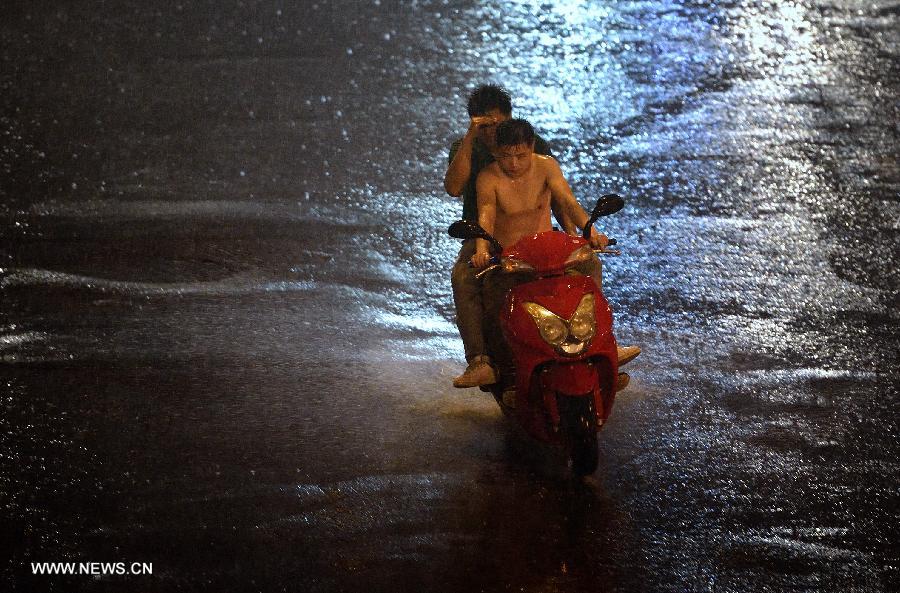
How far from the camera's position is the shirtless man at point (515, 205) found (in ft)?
19.3

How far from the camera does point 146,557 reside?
499cm

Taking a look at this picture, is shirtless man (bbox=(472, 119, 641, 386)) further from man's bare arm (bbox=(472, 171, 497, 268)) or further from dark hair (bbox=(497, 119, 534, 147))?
dark hair (bbox=(497, 119, 534, 147))

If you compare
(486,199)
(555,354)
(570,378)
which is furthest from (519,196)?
(570,378)

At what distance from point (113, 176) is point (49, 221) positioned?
87cm

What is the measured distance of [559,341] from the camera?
17.4 ft

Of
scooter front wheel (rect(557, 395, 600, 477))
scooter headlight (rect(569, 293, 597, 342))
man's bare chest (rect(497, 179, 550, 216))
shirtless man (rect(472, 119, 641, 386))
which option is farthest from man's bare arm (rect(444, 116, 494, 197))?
scooter front wheel (rect(557, 395, 600, 477))

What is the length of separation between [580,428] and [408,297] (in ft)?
8.30

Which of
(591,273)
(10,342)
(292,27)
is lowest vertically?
(10,342)

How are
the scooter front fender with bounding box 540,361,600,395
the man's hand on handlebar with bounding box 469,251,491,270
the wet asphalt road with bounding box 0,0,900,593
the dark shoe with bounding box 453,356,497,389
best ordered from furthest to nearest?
the dark shoe with bounding box 453,356,497,389 < the man's hand on handlebar with bounding box 469,251,491,270 < the scooter front fender with bounding box 540,361,600,395 < the wet asphalt road with bounding box 0,0,900,593

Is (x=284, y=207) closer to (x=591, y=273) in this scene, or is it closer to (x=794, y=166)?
(x=591, y=273)

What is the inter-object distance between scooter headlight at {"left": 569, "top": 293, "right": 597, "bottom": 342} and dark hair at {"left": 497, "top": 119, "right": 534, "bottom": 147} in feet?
2.96

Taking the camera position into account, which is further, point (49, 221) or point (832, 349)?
point (49, 221)

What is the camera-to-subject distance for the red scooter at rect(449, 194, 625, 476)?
5324 millimetres

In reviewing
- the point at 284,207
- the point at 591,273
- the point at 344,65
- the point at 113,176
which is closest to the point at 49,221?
the point at 113,176
